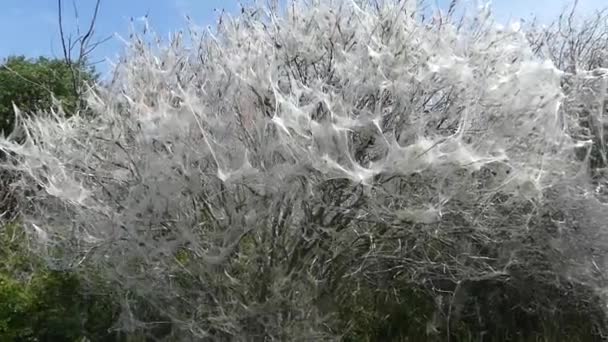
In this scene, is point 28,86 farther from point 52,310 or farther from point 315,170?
point 315,170

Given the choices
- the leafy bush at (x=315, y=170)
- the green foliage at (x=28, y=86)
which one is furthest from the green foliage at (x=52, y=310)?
the green foliage at (x=28, y=86)

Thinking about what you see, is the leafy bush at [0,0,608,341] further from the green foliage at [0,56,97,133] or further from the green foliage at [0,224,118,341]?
the green foliage at [0,56,97,133]

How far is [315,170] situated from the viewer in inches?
249

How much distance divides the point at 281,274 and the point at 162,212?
A: 1.06 m

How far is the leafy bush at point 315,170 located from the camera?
651 centimetres

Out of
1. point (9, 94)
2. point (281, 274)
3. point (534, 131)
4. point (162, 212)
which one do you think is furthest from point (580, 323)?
point (9, 94)

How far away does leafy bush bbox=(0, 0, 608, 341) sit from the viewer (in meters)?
6.51

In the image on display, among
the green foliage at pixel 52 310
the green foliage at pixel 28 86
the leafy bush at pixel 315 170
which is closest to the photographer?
the leafy bush at pixel 315 170

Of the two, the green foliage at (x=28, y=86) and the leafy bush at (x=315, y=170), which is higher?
the green foliage at (x=28, y=86)

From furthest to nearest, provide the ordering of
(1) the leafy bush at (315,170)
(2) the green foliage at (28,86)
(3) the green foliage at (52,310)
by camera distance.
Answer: (2) the green foliage at (28,86), (3) the green foliage at (52,310), (1) the leafy bush at (315,170)

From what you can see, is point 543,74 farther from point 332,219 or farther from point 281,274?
point 281,274

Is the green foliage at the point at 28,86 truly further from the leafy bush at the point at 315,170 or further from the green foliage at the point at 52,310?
the leafy bush at the point at 315,170

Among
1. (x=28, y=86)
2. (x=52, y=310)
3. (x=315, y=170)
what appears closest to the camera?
(x=315, y=170)

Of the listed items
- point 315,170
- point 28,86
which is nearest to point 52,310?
point 315,170
